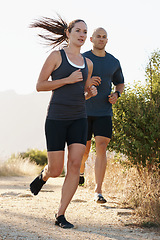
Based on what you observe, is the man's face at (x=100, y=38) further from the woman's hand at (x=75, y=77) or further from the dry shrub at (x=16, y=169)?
the dry shrub at (x=16, y=169)

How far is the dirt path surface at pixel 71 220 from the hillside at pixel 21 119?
188 ft

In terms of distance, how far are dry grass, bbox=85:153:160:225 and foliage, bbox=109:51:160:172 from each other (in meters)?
0.30

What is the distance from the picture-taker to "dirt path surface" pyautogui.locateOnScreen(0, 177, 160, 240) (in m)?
3.81

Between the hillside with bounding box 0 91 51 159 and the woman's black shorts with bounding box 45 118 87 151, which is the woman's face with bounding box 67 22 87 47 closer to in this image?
the woman's black shorts with bounding box 45 118 87 151

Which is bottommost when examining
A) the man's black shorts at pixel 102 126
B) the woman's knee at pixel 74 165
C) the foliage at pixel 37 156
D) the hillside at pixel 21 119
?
the hillside at pixel 21 119

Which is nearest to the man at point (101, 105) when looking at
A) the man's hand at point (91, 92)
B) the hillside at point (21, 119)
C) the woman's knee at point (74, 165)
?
the man's hand at point (91, 92)

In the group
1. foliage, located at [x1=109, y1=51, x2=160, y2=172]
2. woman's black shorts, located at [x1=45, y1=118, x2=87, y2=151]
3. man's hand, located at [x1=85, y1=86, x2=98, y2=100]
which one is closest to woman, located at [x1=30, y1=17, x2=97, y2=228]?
woman's black shorts, located at [x1=45, y1=118, x2=87, y2=151]

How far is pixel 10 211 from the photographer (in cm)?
472

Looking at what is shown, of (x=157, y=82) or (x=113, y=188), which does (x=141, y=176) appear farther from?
(x=157, y=82)

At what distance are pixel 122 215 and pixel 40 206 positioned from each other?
114 cm

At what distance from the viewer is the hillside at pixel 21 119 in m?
68.0

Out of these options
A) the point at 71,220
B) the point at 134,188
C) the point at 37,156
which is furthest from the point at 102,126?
the point at 37,156

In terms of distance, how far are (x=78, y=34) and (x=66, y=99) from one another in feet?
2.49

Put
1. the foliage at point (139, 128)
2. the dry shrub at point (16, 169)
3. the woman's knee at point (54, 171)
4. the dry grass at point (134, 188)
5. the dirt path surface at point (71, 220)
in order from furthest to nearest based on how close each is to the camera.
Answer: the dry shrub at point (16, 169) < the foliage at point (139, 128) < the dry grass at point (134, 188) < the woman's knee at point (54, 171) < the dirt path surface at point (71, 220)
